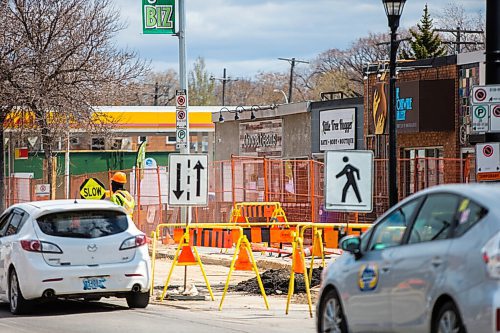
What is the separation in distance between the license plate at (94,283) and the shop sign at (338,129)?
21899 millimetres

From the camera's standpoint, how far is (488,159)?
14047mm

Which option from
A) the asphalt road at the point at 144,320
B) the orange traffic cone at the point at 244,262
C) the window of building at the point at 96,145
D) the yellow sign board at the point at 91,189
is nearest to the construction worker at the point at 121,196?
the asphalt road at the point at 144,320

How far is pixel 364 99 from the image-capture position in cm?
3481

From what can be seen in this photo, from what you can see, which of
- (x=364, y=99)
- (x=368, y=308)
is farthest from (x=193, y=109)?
(x=368, y=308)

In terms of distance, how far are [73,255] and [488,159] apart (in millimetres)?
5639

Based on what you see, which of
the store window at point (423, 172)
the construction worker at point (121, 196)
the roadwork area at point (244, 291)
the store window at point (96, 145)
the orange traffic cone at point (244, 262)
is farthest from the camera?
the store window at point (96, 145)

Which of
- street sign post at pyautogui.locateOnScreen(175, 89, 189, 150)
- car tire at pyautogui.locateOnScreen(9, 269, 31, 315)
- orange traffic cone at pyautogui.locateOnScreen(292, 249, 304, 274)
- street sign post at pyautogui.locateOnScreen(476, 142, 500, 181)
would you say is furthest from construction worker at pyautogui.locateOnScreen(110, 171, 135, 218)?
street sign post at pyautogui.locateOnScreen(476, 142, 500, 181)

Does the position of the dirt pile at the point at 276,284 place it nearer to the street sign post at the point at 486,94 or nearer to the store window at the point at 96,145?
the street sign post at the point at 486,94

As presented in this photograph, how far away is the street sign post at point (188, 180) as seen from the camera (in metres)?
17.0

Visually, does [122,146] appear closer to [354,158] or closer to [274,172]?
[274,172]

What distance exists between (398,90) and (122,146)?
36.8 meters

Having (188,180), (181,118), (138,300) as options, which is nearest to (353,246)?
(138,300)

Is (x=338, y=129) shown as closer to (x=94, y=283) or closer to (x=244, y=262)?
(x=244, y=262)

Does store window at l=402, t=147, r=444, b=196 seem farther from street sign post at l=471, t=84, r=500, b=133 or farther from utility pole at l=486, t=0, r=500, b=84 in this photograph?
utility pole at l=486, t=0, r=500, b=84
